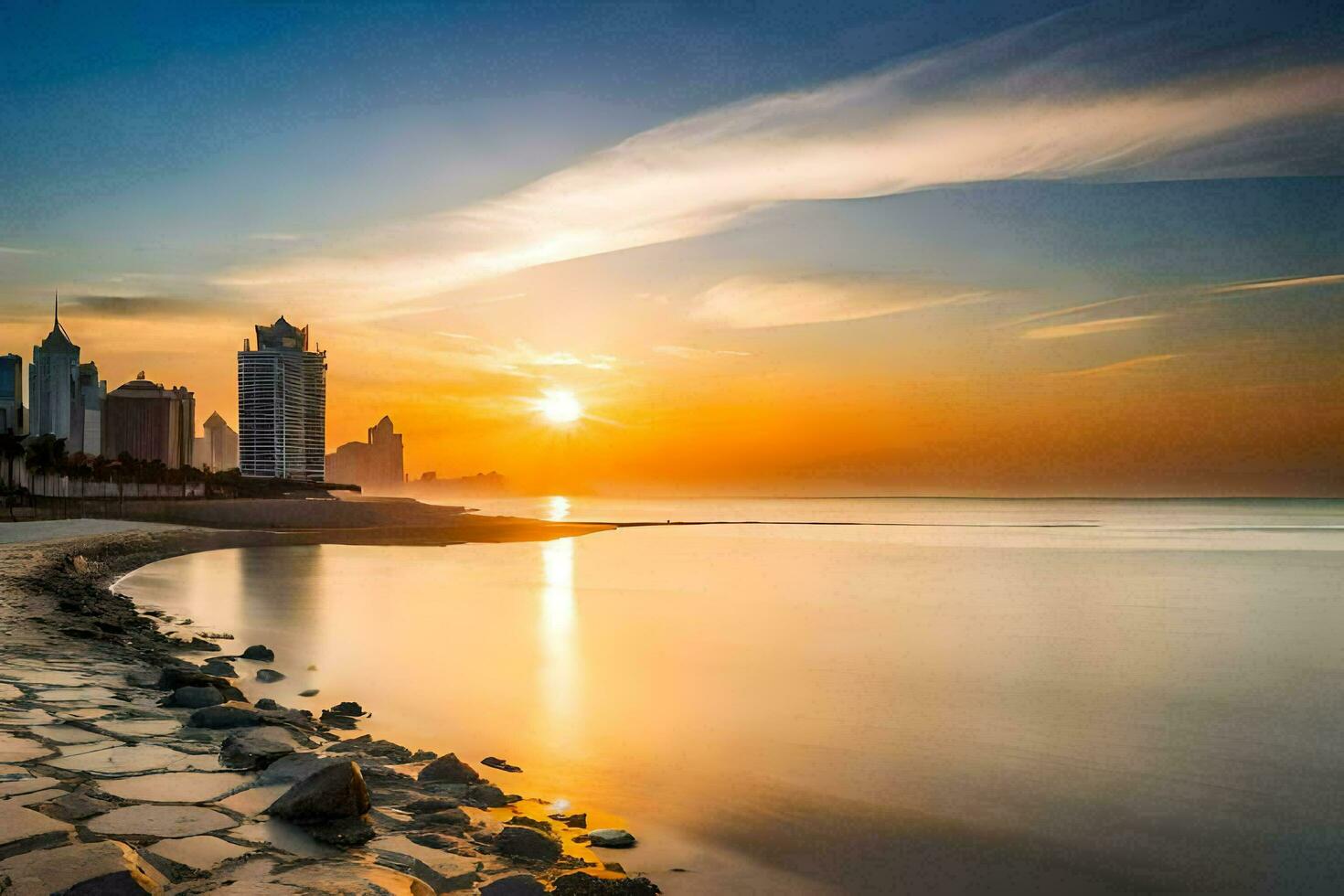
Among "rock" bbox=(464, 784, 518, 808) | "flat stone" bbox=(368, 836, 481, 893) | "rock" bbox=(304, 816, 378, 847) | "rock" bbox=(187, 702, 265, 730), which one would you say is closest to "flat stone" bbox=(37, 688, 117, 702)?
"rock" bbox=(187, 702, 265, 730)

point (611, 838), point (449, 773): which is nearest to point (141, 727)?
point (449, 773)

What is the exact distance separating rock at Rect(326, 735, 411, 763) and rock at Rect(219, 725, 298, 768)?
0.83 m

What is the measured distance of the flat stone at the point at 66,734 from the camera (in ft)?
22.4

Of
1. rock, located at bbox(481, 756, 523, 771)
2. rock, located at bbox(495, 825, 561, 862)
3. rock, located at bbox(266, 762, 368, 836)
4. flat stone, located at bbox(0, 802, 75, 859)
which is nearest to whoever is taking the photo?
flat stone, located at bbox(0, 802, 75, 859)

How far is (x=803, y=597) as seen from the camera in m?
25.0

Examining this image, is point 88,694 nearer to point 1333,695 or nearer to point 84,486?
point 1333,695

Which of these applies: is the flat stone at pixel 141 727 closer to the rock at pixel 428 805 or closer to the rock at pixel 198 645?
the rock at pixel 428 805

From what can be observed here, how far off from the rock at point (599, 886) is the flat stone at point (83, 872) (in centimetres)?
226

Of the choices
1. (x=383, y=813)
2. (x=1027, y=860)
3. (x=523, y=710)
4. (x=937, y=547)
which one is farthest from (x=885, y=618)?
(x=937, y=547)

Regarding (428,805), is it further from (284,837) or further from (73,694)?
(73,694)

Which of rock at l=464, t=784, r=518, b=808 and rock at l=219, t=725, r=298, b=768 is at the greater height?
rock at l=219, t=725, r=298, b=768

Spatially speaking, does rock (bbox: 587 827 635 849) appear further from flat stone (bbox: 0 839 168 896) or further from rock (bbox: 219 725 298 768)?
flat stone (bbox: 0 839 168 896)

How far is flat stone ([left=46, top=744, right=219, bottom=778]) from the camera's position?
6.14m

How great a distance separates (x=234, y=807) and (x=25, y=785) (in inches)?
52.1
